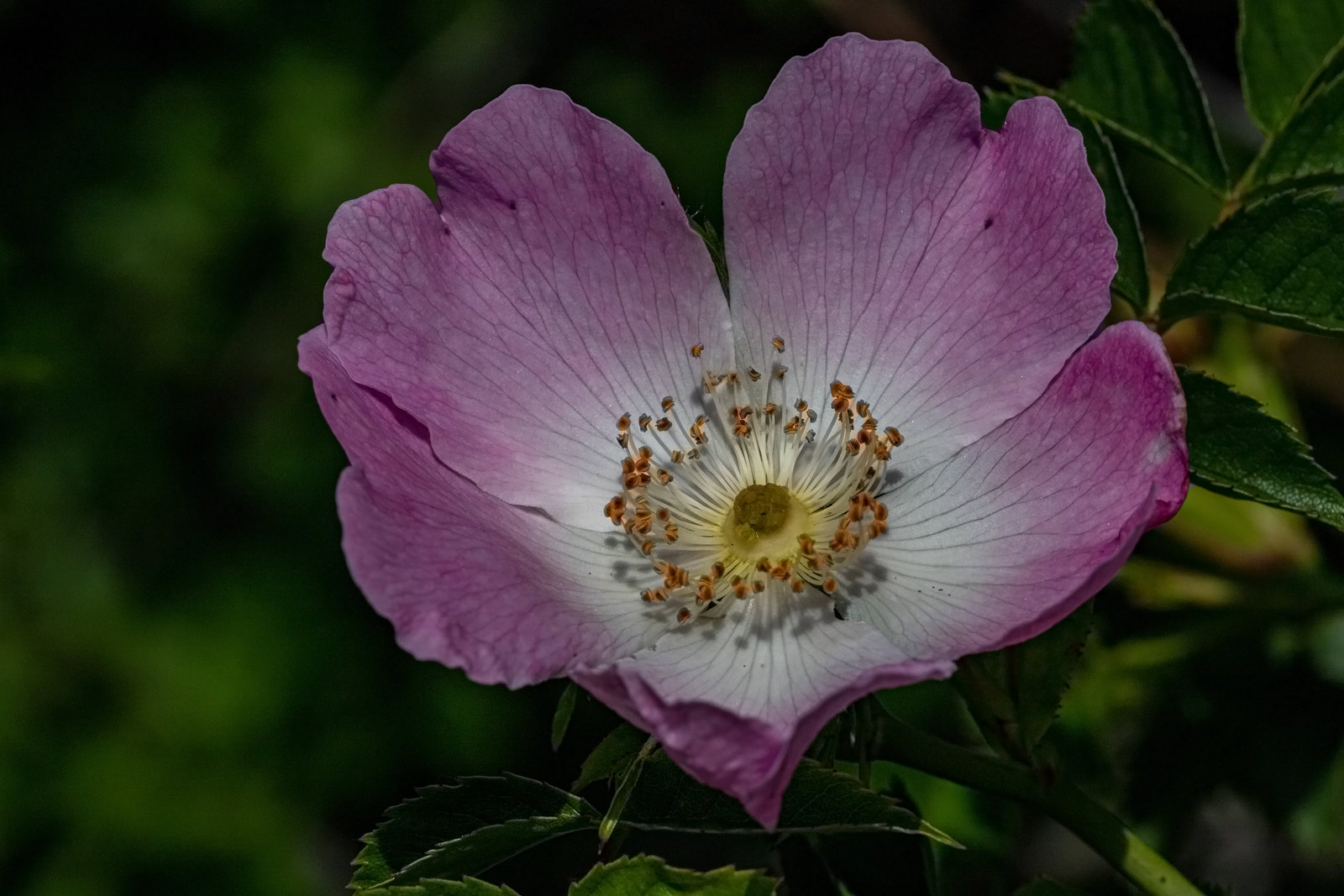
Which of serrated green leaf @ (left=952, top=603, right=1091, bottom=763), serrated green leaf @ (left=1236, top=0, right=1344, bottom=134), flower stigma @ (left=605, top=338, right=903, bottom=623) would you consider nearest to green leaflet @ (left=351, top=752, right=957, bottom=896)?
serrated green leaf @ (left=952, top=603, right=1091, bottom=763)

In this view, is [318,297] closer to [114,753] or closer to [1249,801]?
[114,753]

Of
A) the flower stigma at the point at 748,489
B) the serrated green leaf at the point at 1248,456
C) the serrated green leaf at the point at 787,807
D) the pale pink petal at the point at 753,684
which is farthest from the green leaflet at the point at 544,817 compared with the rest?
the serrated green leaf at the point at 1248,456

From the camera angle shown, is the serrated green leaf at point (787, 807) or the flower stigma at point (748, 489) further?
the flower stigma at point (748, 489)

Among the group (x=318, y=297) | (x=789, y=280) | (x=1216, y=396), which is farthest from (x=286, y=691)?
(x=1216, y=396)

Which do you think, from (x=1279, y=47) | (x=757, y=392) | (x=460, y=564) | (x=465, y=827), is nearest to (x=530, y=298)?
(x=757, y=392)

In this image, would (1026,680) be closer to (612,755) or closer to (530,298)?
(612,755)

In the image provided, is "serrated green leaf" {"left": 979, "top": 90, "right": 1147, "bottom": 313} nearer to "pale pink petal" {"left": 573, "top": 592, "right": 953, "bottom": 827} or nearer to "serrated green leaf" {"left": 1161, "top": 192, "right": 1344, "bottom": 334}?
"serrated green leaf" {"left": 1161, "top": 192, "right": 1344, "bottom": 334}

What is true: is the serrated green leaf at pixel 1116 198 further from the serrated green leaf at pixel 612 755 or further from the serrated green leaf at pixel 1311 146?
the serrated green leaf at pixel 612 755
